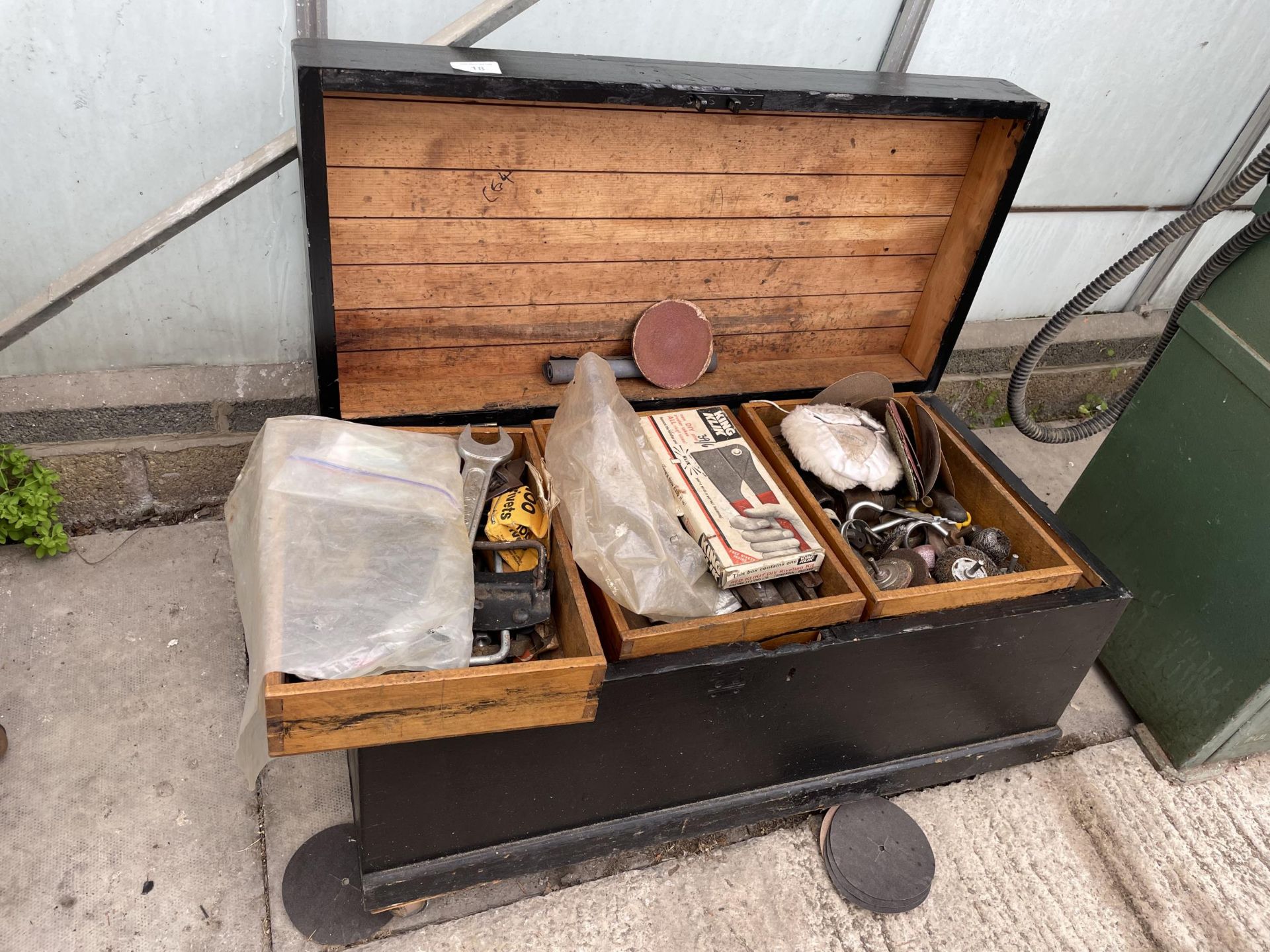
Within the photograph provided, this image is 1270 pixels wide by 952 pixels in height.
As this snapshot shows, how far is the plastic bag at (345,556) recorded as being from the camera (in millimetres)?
1441

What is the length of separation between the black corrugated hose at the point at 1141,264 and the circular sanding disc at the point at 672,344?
104 cm

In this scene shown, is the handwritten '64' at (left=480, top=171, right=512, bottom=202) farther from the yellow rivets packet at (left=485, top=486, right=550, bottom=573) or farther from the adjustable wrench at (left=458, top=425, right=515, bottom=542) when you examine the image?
the yellow rivets packet at (left=485, top=486, right=550, bottom=573)

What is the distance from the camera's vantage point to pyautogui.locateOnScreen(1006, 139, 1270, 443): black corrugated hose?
2.10m

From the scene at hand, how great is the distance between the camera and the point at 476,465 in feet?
6.26

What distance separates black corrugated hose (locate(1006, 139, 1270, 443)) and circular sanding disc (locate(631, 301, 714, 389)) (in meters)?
1.04

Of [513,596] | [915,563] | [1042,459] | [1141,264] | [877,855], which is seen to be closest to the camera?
[513,596]

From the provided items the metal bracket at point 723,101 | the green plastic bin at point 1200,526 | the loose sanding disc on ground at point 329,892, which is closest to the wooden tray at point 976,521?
the green plastic bin at point 1200,526

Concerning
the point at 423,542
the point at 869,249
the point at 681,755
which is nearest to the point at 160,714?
the point at 423,542

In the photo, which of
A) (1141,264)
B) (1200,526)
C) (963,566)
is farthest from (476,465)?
(1141,264)

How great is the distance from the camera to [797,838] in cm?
209

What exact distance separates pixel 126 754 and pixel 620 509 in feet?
4.12

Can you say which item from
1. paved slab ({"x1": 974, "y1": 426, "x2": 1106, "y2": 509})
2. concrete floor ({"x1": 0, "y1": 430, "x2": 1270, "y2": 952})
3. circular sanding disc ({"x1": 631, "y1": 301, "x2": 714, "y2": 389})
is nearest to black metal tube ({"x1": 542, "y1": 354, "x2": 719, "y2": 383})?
circular sanding disc ({"x1": 631, "y1": 301, "x2": 714, "y2": 389})

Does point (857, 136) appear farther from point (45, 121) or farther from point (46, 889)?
point (46, 889)

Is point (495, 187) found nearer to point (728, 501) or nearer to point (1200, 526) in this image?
point (728, 501)
